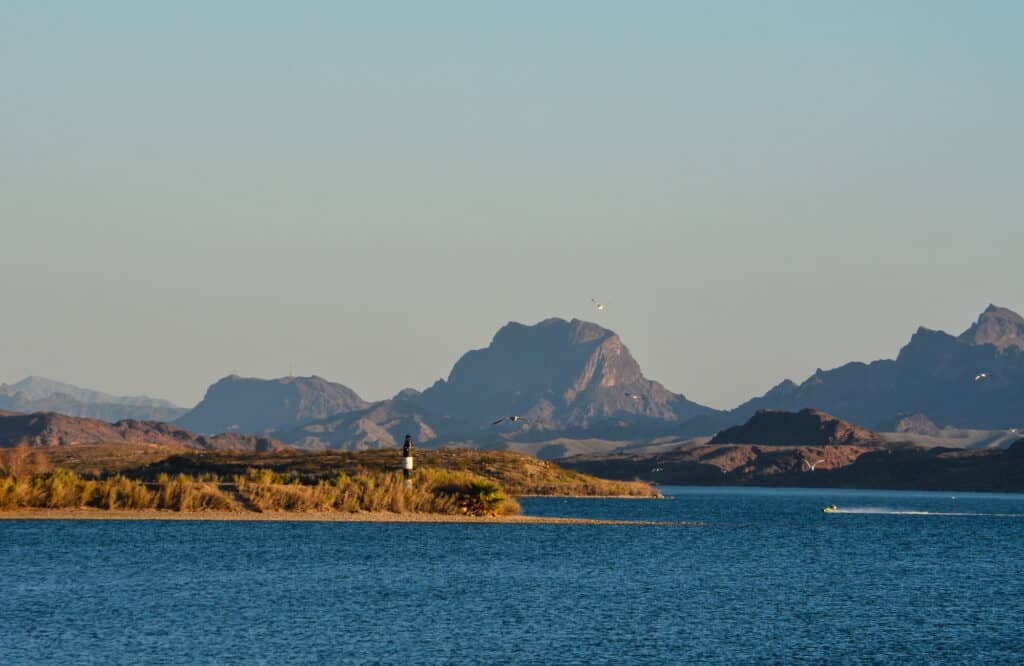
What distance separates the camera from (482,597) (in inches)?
2501

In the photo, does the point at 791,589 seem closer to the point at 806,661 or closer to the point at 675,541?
the point at 806,661

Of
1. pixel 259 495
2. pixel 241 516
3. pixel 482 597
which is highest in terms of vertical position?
pixel 259 495

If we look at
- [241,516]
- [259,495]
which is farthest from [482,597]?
[259,495]

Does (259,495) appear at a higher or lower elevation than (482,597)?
higher

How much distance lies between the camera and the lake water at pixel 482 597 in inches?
1876

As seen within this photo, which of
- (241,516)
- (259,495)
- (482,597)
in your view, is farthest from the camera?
(259,495)

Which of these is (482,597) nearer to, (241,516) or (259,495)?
(241,516)

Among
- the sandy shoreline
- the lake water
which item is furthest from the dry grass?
the lake water

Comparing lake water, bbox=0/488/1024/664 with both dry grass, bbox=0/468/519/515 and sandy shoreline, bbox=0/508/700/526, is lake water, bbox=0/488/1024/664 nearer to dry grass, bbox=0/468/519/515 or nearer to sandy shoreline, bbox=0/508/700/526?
sandy shoreline, bbox=0/508/700/526

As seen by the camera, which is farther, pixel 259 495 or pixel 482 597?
pixel 259 495

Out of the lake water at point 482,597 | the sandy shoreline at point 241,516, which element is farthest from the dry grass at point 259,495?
the lake water at point 482,597

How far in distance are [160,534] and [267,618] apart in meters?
37.5

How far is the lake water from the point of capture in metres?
47.7

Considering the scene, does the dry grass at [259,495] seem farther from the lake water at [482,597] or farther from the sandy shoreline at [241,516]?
the lake water at [482,597]
